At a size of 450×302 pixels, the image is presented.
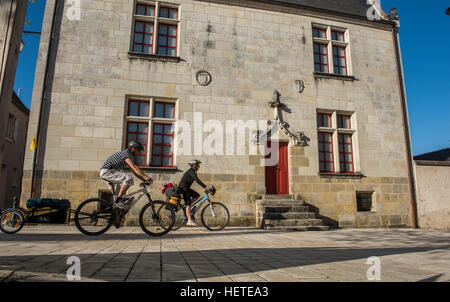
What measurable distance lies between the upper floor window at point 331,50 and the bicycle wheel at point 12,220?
1055cm

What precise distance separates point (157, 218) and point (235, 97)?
5.43 m

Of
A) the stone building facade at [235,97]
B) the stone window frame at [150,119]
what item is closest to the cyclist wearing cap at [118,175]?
the stone building facade at [235,97]

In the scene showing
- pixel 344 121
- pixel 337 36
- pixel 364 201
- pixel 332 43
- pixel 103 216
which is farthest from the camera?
pixel 337 36

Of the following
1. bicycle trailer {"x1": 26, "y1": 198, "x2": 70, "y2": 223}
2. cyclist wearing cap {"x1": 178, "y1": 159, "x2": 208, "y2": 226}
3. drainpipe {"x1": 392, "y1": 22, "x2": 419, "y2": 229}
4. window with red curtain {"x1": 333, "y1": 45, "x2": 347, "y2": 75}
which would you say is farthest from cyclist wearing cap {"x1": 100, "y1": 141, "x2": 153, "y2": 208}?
drainpipe {"x1": 392, "y1": 22, "x2": 419, "y2": 229}

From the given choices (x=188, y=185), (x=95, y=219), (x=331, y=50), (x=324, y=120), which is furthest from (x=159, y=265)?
(x=331, y=50)

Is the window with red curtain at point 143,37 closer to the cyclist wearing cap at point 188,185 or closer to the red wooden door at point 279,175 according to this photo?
the cyclist wearing cap at point 188,185

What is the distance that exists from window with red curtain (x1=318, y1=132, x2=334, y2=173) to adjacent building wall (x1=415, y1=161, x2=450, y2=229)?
3.55 metres

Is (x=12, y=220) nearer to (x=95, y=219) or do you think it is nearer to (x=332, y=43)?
(x=95, y=219)

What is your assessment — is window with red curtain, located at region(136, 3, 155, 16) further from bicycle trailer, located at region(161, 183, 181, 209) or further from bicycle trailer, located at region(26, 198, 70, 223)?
bicycle trailer, located at region(26, 198, 70, 223)

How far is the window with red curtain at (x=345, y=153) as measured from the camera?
10.4m

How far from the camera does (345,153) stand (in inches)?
413

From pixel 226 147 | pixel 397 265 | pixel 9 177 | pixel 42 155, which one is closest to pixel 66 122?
pixel 42 155

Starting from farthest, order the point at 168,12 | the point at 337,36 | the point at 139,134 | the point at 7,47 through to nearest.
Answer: the point at 337,36 → the point at 168,12 → the point at 139,134 → the point at 7,47

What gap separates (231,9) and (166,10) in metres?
2.36
